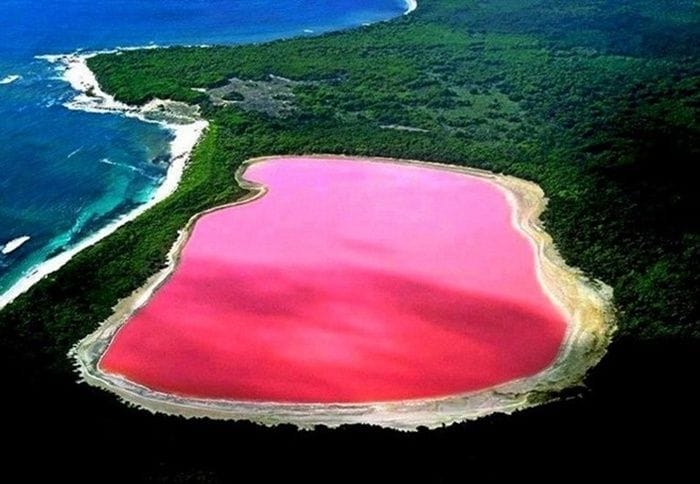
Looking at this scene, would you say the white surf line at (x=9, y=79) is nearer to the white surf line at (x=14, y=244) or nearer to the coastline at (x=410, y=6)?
the white surf line at (x=14, y=244)

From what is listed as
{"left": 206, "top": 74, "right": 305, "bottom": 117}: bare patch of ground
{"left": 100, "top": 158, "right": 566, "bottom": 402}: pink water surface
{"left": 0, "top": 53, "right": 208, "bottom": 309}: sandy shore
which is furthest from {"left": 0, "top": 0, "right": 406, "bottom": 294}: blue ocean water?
{"left": 100, "top": 158, "right": 566, "bottom": 402}: pink water surface

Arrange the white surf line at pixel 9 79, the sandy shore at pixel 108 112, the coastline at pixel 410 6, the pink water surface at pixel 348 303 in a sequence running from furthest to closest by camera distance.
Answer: the coastline at pixel 410 6 < the white surf line at pixel 9 79 < the sandy shore at pixel 108 112 < the pink water surface at pixel 348 303

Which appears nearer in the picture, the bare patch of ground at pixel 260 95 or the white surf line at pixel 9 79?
the bare patch of ground at pixel 260 95

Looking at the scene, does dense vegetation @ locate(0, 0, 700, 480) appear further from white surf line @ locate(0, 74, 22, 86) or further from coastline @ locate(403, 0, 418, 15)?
white surf line @ locate(0, 74, 22, 86)

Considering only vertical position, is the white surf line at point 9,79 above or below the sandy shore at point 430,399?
above

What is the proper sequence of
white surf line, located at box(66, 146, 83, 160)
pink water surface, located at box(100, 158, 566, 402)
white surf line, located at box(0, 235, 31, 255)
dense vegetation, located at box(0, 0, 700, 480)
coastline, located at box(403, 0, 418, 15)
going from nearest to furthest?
dense vegetation, located at box(0, 0, 700, 480) → pink water surface, located at box(100, 158, 566, 402) → white surf line, located at box(0, 235, 31, 255) → white surf line, located at box(66, 146, 83, 160) → coastline, located at box(403, 0, 418, 15)

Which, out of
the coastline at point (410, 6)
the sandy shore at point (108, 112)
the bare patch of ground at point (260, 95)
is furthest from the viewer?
the coastline at point (410, 6)

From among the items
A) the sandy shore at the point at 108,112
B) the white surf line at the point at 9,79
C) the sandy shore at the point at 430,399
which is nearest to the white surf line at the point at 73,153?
the sandy shore at the point at 108,112
